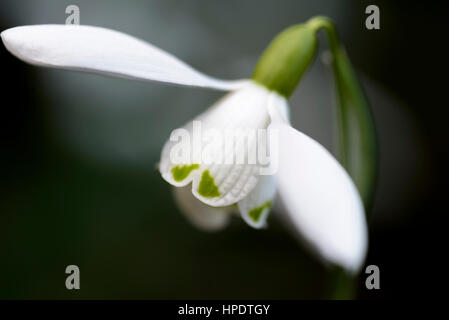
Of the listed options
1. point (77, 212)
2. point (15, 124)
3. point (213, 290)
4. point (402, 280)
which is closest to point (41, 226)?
point (77, 212)

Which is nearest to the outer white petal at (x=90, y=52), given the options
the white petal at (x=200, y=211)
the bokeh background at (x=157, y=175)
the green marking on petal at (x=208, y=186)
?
the green marking on petal at (x=208, y=186)

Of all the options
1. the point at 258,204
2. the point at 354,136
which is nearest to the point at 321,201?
the point at 258,204

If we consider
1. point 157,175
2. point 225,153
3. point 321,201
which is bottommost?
point 321,201

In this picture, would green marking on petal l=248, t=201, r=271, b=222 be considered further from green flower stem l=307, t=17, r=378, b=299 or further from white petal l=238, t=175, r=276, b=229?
green flower stem l=307, t=17, r=378, b=299

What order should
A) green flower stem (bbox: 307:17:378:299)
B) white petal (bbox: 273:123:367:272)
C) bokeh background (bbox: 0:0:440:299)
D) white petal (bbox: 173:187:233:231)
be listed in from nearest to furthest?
white petal (bbox: 273:123:367:272), green flower stem (bbox: 307:17:378:299), white petal (bbox: 173:187:233:231), bokeh background (bbox: 0:0:440:299)

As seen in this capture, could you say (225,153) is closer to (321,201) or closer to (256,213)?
(256,213)

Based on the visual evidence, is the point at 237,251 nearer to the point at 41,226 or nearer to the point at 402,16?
the point at 41,226

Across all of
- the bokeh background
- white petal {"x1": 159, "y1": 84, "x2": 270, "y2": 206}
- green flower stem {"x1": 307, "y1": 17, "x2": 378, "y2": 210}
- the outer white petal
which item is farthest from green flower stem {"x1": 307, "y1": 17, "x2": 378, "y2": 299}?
the bokeh background
